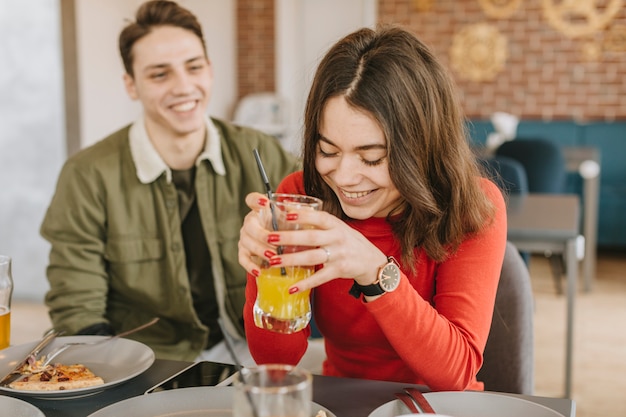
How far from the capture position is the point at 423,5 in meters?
6.43

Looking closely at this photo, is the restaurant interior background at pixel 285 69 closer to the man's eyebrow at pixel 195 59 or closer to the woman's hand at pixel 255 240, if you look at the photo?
the man's eyebrow at pixel 195 59

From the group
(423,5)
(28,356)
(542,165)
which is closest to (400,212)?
(28,356)

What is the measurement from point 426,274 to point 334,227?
0.43 metres

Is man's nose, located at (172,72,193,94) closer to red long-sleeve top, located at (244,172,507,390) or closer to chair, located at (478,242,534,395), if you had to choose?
red long-sleeve top, located at (244,172,507,390)

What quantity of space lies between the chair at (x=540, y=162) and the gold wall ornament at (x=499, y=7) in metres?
2.22

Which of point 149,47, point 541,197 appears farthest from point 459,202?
point 541,197

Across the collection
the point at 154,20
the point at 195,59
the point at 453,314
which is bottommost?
the point at 453,314

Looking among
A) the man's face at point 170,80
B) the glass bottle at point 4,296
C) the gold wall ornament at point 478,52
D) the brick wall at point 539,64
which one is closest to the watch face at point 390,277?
the glass bottle at point 4,296

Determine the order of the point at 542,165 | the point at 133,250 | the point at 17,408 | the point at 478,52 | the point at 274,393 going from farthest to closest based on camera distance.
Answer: the point at 478,52
the point at 542,165
the point at 133,250
the point at 17,408
the point at 274,393

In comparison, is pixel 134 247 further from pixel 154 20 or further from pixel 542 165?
pixel 542 165

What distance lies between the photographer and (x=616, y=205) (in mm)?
5648

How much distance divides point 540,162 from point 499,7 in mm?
2421

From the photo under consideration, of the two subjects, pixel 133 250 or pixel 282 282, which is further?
pixel 133 250

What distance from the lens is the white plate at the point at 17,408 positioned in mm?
1007
